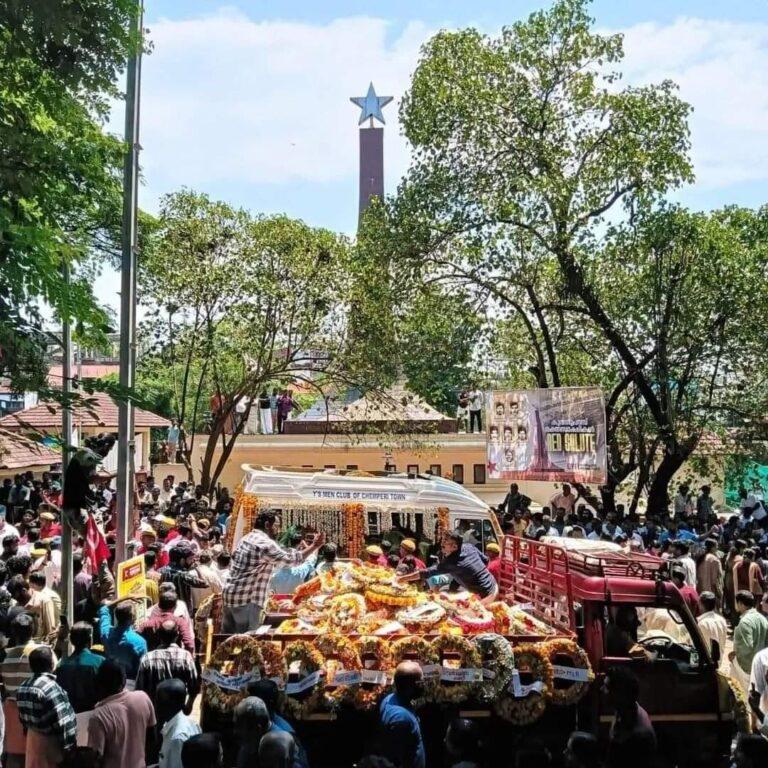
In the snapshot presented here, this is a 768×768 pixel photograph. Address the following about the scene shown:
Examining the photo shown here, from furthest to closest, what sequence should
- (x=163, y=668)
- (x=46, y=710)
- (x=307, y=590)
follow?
(x=307, y=590) → (x=163, y=668) → (x=46, y=710)

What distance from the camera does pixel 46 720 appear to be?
608 cm

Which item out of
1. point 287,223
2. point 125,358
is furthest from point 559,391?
point 125,358

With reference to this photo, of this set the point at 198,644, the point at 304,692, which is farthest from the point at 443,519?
the point at 304,692

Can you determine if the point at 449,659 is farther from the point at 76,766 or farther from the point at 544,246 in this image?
the point at 544,246

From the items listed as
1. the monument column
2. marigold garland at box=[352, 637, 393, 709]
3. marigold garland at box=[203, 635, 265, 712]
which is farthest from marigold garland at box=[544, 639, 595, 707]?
the monument column

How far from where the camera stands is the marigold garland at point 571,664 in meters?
7.90

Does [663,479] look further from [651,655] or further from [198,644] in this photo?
[651,655]

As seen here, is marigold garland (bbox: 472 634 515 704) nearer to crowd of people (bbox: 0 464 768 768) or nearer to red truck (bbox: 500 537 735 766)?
crowd of people (bbox: 0 464 768 768)

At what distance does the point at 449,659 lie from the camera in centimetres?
795

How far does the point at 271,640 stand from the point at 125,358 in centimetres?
615

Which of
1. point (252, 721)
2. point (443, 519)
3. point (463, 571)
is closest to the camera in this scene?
point (252, 721)

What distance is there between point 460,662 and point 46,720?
11.0 feet

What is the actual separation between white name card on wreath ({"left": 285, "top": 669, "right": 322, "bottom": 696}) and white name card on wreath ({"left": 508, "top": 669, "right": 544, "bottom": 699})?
161 cm

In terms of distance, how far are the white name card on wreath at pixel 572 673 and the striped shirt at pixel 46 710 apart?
12.8 ft
